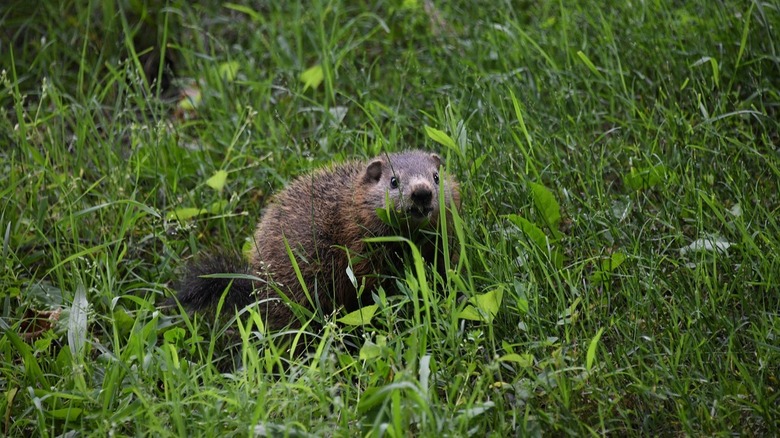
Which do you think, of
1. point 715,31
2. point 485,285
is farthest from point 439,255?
point 715,31

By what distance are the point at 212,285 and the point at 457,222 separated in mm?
1296

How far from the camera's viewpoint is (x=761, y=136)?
4855 mm

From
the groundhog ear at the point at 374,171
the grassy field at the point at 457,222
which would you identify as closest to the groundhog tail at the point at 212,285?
the grassy field at the point at 457,222

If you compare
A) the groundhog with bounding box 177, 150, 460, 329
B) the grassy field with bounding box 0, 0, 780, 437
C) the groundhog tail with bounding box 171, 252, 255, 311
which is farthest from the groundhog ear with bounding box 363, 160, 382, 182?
the groundhog tail with bounding box 171, 252, 255, 311

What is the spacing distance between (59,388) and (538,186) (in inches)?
86.8

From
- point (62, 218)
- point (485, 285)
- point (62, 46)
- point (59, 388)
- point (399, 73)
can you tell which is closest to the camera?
point (59, 388)

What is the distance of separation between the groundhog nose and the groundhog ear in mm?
363

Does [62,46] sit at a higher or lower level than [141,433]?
higher

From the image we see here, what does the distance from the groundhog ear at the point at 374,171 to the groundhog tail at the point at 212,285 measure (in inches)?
29.2

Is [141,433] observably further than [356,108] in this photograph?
No

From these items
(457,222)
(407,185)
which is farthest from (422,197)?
(457,222)

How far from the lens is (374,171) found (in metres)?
4.56

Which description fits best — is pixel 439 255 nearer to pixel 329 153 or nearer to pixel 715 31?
pixel 329 153

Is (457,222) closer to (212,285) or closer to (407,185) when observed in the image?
(407,185)
